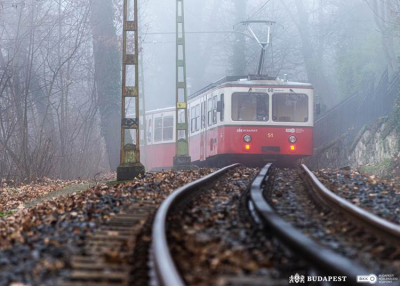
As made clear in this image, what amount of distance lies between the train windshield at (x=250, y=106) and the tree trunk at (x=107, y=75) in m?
8.12

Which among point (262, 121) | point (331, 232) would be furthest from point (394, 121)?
point (331, 232)

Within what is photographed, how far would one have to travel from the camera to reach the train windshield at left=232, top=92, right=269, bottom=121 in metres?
20.6

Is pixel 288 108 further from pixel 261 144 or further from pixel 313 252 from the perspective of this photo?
pixel 313 252

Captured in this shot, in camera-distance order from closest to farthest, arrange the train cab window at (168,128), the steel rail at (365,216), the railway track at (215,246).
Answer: the railway track at (215,246) < the steel rail at (365,216) < the train cab window at (168,128)

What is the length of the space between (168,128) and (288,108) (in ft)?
28.2

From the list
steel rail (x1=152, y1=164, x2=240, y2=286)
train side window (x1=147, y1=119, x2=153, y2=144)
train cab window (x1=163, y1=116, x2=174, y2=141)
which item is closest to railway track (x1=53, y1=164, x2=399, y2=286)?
steel rail (x1=152, y1=164, x2=240, y2=286)

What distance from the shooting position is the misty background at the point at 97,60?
22.1 meters

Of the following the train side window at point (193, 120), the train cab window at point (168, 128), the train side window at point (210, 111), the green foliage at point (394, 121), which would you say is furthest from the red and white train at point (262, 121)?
the train cab window at point (168, 128)

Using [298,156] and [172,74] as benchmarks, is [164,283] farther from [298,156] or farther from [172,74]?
[172,74]

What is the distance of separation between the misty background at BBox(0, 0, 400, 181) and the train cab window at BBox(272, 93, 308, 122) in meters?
Result: 4.01

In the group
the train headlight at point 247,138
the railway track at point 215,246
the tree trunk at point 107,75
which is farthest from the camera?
the tree trunk at point 107,75

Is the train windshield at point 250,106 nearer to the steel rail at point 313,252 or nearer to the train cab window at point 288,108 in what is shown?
the train cab window at point 288,108

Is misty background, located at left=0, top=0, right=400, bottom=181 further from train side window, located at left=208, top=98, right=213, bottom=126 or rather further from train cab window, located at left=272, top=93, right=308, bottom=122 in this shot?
train side window, located at left=208, top=98, right=213, bottom=126

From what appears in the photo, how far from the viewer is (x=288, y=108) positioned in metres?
20.9
